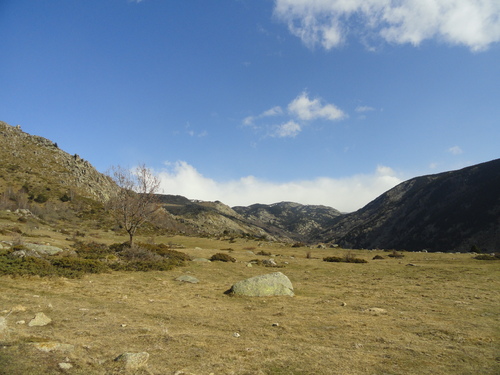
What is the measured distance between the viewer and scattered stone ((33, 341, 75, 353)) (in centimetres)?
569

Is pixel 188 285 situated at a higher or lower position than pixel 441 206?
lower

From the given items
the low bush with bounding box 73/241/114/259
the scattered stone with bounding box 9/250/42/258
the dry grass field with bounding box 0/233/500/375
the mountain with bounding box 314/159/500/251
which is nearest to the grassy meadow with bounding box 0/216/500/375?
the dry grass field with bounding box 0/233/500/375

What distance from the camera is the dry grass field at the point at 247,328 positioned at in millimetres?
5797

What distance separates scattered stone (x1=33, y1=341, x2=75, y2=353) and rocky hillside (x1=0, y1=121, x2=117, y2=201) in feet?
207

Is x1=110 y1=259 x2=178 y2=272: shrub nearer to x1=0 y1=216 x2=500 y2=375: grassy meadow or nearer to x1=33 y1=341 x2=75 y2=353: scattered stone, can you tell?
x1=0 y1=216 x2=500 y2=375: grassy meadow

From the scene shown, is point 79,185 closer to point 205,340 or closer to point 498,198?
point 205,340

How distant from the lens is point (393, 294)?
14391 millimetres

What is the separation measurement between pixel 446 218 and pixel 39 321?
11120 centimetres

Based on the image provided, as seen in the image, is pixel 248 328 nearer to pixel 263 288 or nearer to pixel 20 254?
pixel 263 288

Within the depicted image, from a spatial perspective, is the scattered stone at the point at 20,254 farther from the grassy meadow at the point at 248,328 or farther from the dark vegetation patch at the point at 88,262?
the grassy meadow at the point at 248,328

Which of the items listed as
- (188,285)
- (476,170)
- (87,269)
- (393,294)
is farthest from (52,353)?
(476,170)

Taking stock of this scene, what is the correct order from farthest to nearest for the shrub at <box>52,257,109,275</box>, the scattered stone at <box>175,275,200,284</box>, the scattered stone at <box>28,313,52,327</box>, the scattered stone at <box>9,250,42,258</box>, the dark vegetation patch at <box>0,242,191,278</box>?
1. the scattered stone at <box>175,275,200,284</box>
2. the shrub at <box>52,257,109,275</box>
3. the scattered stone at <box>9,250,42,258</box>
4. the dark vegetation patch at <box>0,242,191,278</box>
5. the scattered stone at <box>28,313,52,327</box>

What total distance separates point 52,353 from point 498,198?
109 metres

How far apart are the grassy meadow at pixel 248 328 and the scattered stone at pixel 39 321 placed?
0.19 metres
